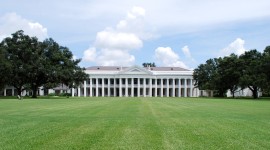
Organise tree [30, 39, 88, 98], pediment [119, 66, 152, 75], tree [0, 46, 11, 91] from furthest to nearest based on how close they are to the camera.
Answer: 1. pediment [119, 66, 152, 75]
2. tree [30, 39, 88, 98]
3. tree [0, 46, 11, 91]

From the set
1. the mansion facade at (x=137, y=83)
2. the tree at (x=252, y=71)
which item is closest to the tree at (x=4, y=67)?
the tree at (x=252, y=71)

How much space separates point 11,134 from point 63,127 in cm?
320

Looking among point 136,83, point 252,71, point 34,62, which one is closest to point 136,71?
point 136,83

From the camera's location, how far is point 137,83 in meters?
168

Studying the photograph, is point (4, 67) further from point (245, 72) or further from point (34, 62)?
point (245, 72)

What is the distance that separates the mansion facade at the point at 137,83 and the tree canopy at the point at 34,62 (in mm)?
73377

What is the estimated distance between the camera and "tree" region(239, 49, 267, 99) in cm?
8397

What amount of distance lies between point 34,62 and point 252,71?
45880mm

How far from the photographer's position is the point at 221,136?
628 inches

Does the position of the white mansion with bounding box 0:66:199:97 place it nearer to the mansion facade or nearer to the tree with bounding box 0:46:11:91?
the mansion facade

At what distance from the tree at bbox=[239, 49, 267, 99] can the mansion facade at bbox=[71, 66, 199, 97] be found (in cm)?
6483

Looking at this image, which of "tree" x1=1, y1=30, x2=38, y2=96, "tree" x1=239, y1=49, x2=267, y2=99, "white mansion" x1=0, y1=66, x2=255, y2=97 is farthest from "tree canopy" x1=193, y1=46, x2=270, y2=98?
"tree" x1=1, y1=30, x2=38, y2=96

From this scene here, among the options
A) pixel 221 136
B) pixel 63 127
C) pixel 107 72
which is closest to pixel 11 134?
pixel 63 127

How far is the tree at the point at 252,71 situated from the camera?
8397cm
